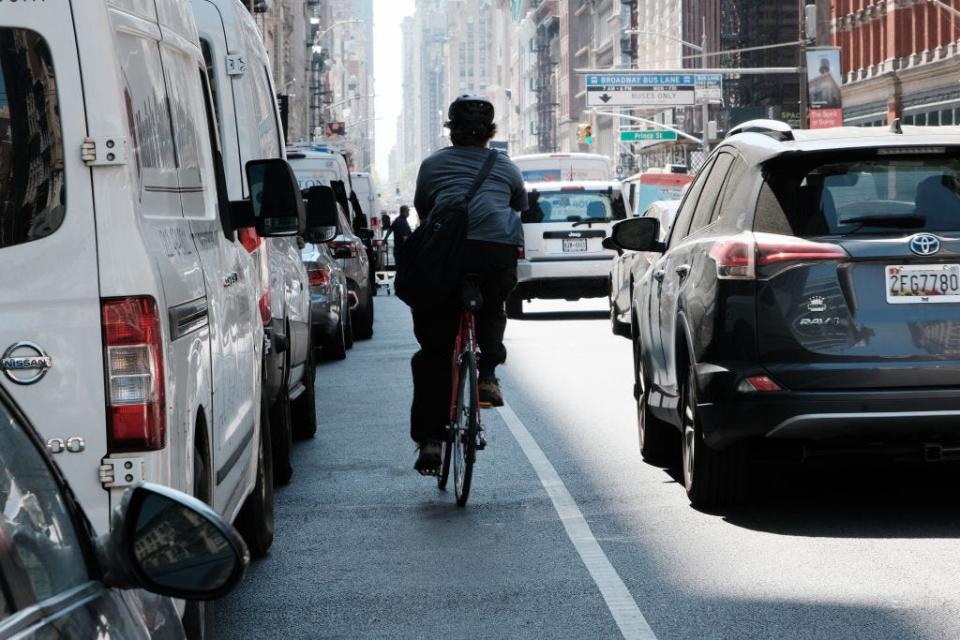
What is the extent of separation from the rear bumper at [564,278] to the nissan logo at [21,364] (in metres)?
21.9

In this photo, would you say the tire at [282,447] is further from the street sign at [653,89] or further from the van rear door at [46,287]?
the street sign at [653,89]

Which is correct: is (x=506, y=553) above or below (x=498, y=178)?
below

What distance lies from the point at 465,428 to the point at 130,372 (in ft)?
14.4

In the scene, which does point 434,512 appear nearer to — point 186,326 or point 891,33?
point 186,326

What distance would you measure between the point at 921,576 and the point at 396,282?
9.93ft

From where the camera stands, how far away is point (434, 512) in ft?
Answer: 29.5

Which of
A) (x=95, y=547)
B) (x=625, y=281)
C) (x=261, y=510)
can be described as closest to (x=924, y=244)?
(x=261, y=510)

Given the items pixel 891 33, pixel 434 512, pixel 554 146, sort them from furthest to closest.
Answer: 1. pixel 554 146
2. pixel 891 33
3. pixel 434 512

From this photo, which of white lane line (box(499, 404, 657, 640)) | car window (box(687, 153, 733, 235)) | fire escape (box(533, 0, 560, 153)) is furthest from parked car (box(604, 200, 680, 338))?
fire escape (box(533, 0, 560, 153))

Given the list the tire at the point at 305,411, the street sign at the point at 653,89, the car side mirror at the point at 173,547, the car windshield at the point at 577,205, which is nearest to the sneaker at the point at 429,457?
the tire at the point at 305,411

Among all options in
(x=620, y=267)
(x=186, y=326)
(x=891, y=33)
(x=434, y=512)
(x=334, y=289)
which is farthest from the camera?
(x=891, y=33)

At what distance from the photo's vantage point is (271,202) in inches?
275

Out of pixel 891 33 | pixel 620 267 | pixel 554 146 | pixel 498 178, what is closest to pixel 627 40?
pixel 554 146

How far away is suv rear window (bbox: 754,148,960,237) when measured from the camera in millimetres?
8172
